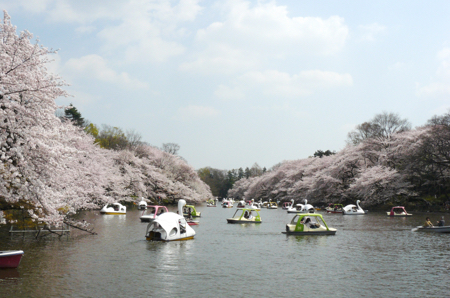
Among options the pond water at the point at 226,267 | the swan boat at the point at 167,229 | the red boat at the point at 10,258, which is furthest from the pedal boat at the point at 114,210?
the red boat at the point at 10,258

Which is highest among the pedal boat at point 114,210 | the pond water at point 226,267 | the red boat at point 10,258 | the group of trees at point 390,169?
the group of trees at point 390,169

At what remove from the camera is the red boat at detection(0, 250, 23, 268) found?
16320 millimetres

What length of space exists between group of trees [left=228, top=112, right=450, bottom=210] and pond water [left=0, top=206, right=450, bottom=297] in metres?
35.6

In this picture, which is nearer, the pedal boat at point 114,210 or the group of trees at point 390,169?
the pedal boat at point 114,210

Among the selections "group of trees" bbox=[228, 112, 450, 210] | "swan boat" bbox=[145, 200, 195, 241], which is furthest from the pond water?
"group of trees" bbox=[228, 112, 450, 210]

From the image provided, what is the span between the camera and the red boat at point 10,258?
16320mm

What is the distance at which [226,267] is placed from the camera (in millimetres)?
19922

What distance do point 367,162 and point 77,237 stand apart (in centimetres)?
6457

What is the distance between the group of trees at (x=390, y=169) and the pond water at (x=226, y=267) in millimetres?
35619

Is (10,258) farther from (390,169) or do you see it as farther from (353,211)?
(390,169)

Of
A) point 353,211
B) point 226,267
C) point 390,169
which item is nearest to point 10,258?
point 226,267

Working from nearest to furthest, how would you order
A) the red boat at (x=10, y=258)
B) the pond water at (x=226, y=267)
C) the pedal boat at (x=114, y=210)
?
the pond water at (x=226, y=267)
the red boat at (x=10, y=258)
the pedal boat at (x=114, y=210)

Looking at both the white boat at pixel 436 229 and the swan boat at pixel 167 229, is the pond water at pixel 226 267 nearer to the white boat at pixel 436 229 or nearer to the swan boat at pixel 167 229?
the swan boat at pixel 167 229

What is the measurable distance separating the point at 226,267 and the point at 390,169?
6014cm
